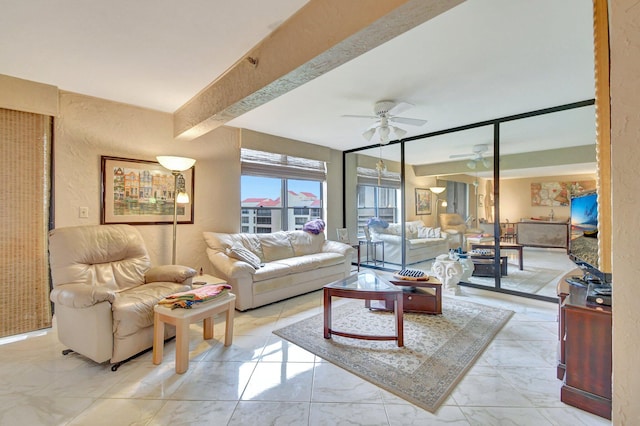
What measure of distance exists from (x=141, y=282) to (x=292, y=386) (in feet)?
6.05

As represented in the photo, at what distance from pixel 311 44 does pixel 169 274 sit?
235cm

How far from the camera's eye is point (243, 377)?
1902 mm

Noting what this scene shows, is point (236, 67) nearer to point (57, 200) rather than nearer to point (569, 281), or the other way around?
point (57, 200)

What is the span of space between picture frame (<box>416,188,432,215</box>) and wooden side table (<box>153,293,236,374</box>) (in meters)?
3.60

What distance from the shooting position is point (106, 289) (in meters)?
2.03

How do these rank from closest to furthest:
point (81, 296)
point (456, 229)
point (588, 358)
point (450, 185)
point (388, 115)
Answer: point (588, 358) < point (81, 296) < point (388, 115) < point (456, 229) < point (450, 185)

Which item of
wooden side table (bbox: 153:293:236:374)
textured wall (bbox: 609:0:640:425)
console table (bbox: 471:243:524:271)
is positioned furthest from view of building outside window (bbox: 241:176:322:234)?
textured wall (bbox: 609:0:640:425)

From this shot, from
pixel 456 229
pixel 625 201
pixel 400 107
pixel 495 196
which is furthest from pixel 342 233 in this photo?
pixel 625 201

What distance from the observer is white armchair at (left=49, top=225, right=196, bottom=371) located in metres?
1.97

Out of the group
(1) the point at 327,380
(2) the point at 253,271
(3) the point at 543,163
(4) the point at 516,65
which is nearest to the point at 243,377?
(1) the point at 327,380

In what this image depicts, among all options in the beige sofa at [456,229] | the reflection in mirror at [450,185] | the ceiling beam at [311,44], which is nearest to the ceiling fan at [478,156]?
the reflection in mirror at [450,185]

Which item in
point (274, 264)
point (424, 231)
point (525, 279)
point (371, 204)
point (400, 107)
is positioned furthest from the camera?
point (371, 204)

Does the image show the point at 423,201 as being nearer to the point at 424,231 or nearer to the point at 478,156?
the point at 424,231

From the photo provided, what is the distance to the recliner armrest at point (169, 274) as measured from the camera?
103 inches
